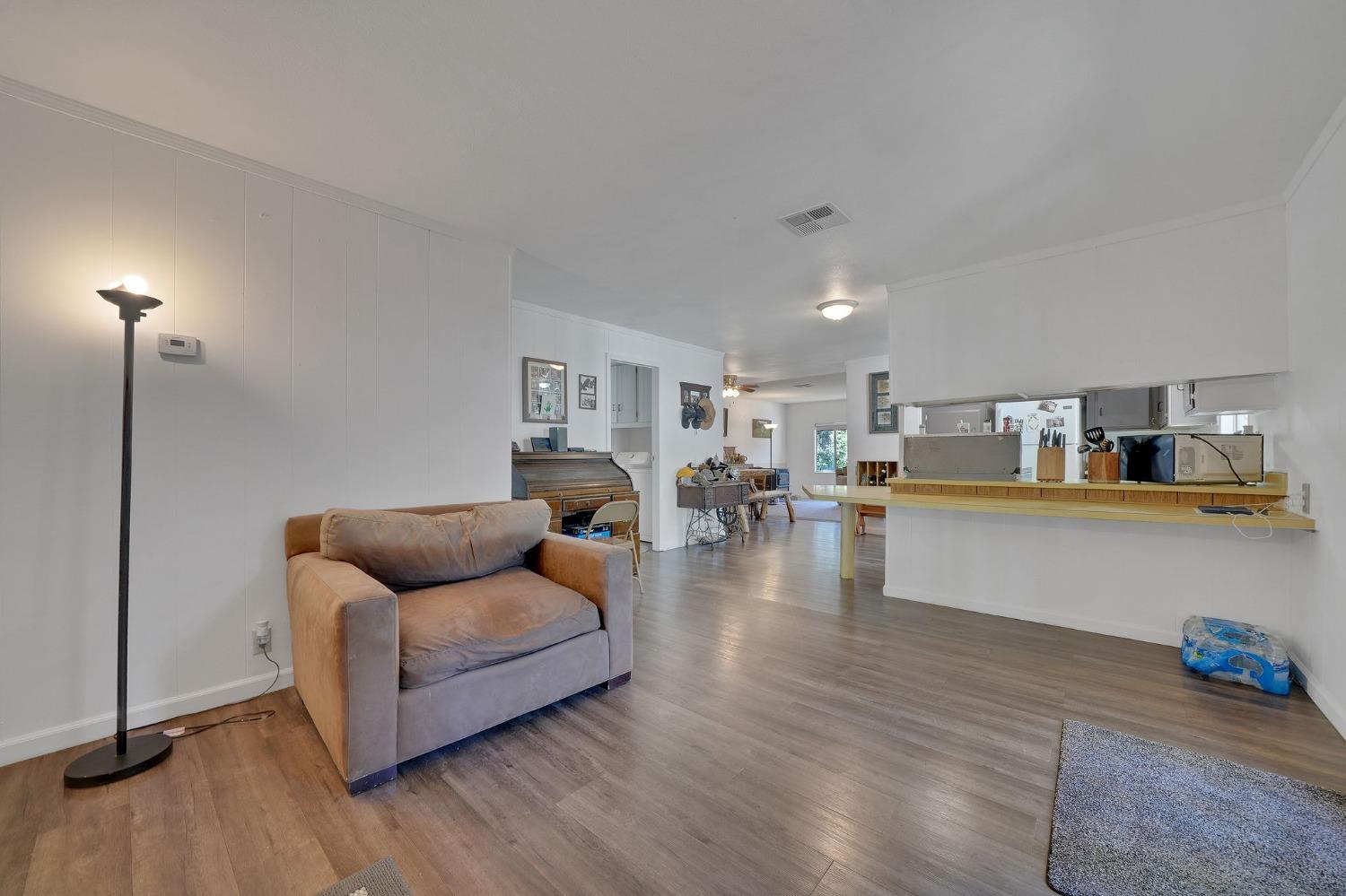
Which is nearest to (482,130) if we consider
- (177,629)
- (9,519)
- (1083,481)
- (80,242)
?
(80,242)

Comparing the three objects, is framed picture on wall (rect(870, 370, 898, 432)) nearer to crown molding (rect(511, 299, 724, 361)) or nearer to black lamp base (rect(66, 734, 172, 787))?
crown molding (rect(511, 299, 724, 361))

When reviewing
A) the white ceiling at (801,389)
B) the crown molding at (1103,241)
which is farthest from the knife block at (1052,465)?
the white ceiling at (801,389)

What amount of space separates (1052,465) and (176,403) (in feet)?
17.0

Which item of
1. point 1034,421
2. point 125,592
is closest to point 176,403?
point 125,592

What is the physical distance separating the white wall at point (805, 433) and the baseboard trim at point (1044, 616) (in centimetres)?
907

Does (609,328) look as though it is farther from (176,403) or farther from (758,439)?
(758,439)

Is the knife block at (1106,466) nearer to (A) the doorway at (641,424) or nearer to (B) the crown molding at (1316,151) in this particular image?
(B) the crown molding at (1316,151)

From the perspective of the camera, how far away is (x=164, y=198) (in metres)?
2.32

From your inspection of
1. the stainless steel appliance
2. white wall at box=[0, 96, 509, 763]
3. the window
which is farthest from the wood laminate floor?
the window

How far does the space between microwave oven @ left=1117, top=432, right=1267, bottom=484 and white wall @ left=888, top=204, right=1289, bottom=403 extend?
39 cm

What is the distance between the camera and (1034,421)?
412 centimetres

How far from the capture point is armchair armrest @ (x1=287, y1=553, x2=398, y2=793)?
5.69 feet

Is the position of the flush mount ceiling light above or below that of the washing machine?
above

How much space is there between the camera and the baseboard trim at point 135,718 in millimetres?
1978
